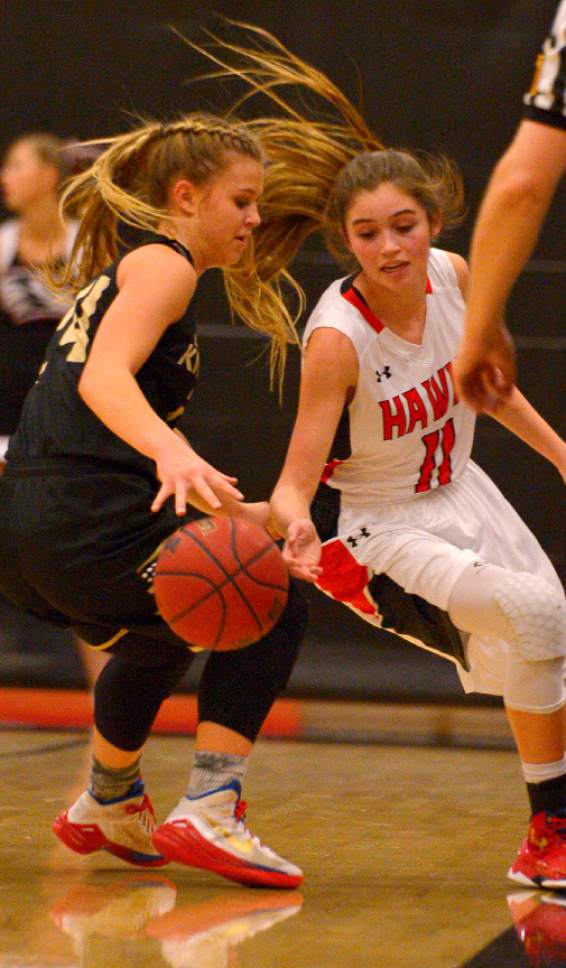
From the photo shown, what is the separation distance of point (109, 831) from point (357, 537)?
810 millimetres

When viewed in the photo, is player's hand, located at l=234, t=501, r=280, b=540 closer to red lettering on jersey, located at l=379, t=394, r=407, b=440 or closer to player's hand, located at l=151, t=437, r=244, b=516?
red lettering on jersey, located at l=379, t=394, r=407, b=440

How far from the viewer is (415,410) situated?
334cm

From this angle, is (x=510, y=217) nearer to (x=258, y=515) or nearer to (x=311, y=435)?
(x=311, y=435)

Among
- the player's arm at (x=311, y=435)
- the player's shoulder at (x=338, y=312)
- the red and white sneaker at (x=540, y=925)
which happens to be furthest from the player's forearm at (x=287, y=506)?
the red and white sneaker at (x=540, y=925)

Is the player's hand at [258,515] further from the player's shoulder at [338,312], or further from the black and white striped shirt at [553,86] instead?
the black and white striped shirt at [553,86]

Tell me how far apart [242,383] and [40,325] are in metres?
0.77

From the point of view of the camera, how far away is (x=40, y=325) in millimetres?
5047

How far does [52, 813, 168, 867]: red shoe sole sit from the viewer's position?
10.6 ft

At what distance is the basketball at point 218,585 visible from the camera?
2.75m

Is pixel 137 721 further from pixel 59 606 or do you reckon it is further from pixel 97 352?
pixel 97 352

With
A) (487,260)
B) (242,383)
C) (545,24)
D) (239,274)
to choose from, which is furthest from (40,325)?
(487,260)

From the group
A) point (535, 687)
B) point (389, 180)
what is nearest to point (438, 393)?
point (389, 180)

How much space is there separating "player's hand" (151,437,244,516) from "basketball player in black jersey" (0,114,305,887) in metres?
0.10

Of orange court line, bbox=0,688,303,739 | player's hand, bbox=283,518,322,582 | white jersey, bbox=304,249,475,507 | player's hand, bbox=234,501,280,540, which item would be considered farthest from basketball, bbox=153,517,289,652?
orange court line, bbox=0,688,303,739
